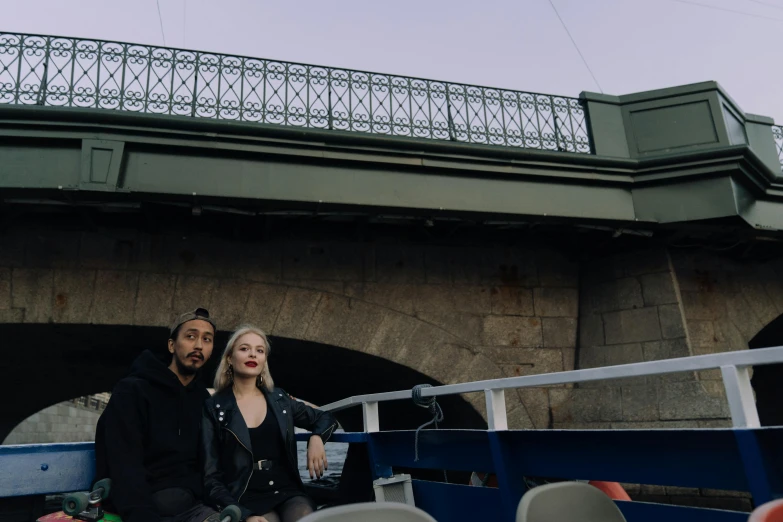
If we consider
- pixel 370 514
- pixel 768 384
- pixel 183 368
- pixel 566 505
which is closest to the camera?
pixel 370 514

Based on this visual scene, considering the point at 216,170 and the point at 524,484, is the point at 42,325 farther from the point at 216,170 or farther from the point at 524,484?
the point at 524,484

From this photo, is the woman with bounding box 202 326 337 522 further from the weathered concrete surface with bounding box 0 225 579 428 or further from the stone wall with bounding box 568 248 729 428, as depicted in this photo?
the stone wall with bounding box 568 248 729 428

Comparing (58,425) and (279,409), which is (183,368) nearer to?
(279,409)

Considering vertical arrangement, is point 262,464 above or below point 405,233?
below

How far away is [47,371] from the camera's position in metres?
10.3

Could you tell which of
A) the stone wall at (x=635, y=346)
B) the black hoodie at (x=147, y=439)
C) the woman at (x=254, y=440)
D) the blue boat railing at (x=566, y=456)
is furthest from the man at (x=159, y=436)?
the stone wall at (x=635, y=346)

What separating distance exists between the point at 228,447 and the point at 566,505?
71.2 inches

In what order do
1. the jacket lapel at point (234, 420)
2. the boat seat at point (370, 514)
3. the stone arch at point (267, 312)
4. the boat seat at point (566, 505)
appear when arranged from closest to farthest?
the boat seat at point (370, 514)
the boat seat at point (566, 505)
the jacket lapel at point (234, 420)
the stone arch at point (267, 312)

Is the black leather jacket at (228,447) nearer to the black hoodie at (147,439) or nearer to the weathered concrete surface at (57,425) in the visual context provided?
the black hoodie at (147,439)

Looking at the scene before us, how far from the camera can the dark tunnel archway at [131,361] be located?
7711mm

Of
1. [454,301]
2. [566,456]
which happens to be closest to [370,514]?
A: [566,456]

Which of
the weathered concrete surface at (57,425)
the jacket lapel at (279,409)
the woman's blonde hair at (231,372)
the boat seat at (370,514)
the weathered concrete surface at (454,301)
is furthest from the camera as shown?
the weathered concrete surface at (57,425)

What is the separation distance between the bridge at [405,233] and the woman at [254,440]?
3.92 m

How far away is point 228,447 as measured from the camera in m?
2.97
